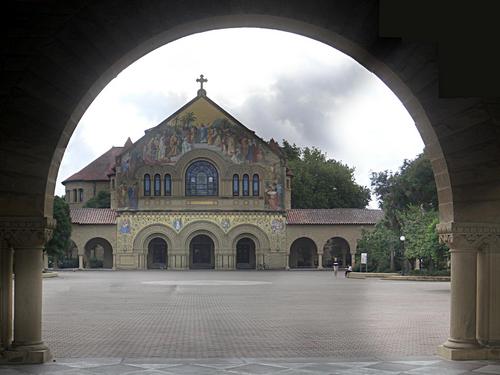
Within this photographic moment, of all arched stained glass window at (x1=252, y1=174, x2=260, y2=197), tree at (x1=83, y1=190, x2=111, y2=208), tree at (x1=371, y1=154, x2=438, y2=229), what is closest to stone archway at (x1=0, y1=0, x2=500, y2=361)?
tree at (x1=371, y1=154, x2=438, y2=229)

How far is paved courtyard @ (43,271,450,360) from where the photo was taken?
1247 cm

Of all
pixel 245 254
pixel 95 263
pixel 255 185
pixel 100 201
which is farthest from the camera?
pixel 100 201

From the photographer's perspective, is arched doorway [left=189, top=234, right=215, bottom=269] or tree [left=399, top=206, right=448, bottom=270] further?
arched doorway [left=189, top=234, right=215, bottom=269]

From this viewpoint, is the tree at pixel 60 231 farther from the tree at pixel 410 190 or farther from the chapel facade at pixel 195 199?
the tree at pixel 410 190

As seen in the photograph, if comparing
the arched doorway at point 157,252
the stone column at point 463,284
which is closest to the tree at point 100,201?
the arched doorway at point 157,252

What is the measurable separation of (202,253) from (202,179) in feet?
22.7

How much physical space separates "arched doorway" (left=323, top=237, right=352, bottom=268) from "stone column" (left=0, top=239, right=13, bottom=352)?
195 ft

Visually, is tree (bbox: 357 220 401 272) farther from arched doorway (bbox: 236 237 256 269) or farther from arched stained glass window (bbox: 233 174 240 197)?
arched doorway (bbox: 236 237 256 269)

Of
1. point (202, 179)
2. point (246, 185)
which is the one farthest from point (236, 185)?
point (202, 179)

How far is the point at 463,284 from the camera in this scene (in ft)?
35.9

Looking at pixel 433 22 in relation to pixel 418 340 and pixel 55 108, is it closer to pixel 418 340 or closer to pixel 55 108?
A: pixel 55 108

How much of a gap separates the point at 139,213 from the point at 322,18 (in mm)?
56171

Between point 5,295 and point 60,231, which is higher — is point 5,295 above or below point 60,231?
above

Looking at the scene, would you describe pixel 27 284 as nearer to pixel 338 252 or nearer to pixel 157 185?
pixel 157 185
